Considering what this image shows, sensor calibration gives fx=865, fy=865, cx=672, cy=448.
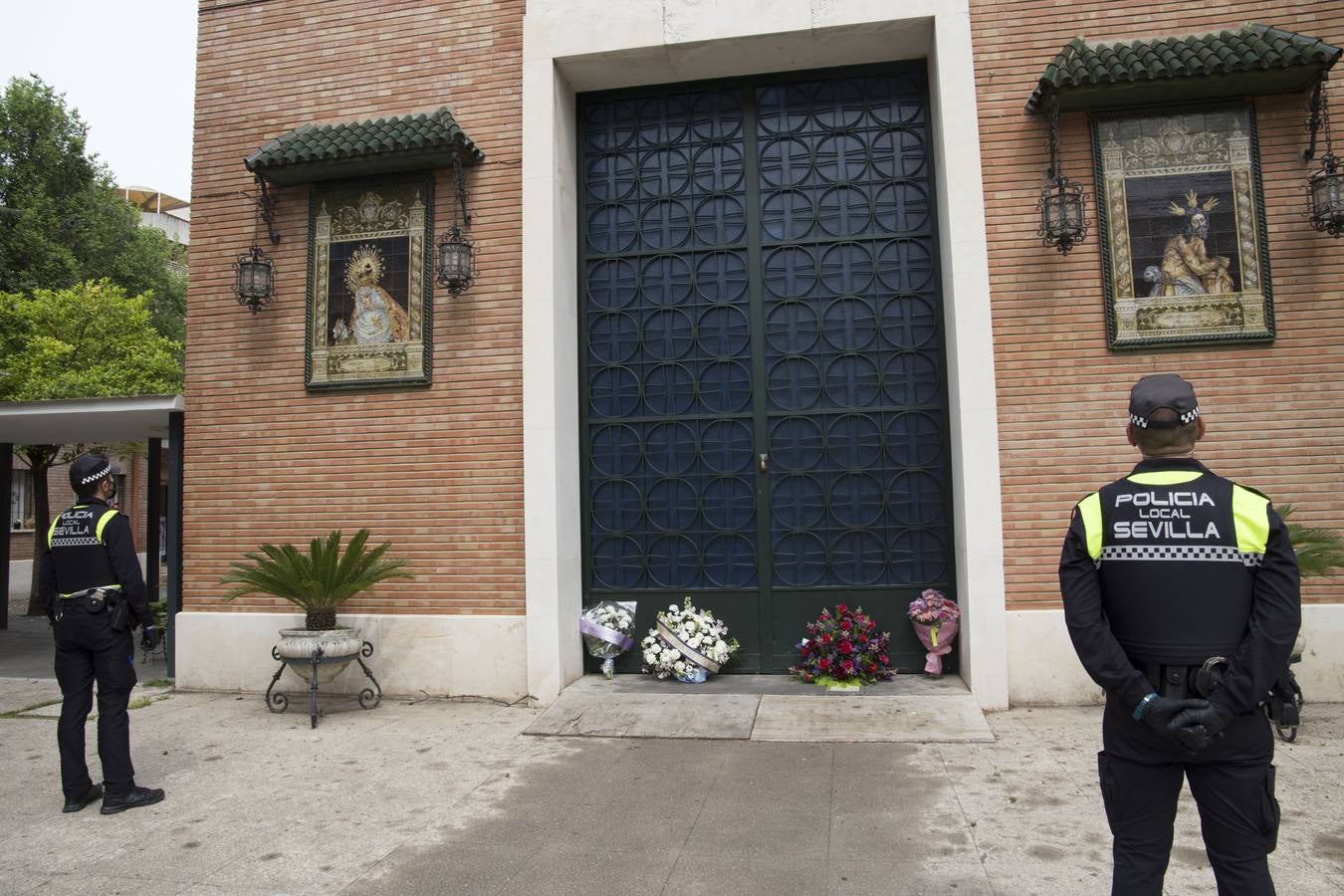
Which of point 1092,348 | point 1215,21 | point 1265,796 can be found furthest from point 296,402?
point 1215,21

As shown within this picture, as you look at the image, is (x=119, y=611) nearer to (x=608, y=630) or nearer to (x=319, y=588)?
(x=319, y=588)

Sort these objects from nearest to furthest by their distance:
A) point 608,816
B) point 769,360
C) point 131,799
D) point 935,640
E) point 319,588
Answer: point 608,816
point 131,799
point 319,588
point 935,640
point 769,360

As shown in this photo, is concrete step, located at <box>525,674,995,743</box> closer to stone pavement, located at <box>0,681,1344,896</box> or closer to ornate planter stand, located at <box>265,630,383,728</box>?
stone pavement, located at <box>0,681,1344,896</box>

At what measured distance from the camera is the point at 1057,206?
22.0 feet

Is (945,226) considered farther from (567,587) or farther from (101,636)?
(101,636)

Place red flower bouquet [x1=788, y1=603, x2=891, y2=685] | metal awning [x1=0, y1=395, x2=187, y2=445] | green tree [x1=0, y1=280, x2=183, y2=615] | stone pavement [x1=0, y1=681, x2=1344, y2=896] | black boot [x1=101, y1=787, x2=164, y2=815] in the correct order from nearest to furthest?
stone pavement [x1=0, y1=681, x2=1344, y2=896] < black boot [x1=101, y1=787, x2=164, y2=815] < red flower bouquet [x1=788, y1=603, x2=891, y2=685] < metal awning [x1=0, y1=395, x2=187, y2=445] < green tree [x1=0, y1=280, x2=183, y2=615]

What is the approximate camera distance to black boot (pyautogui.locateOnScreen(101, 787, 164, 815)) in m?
4.94

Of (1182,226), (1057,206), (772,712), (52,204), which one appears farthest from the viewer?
(52,204)

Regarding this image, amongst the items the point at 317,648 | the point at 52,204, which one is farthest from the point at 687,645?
the point at 52,204

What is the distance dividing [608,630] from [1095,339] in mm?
4713

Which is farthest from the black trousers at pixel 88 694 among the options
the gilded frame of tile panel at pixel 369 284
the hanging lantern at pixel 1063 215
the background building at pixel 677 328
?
the hanging lantern at pixel 1063 215

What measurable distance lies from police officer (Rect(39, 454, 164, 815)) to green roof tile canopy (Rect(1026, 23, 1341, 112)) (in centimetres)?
730

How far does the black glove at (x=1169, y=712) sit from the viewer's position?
8.39ft

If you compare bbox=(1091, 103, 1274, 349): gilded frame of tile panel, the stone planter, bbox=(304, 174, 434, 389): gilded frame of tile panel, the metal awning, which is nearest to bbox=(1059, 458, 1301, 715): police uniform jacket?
bbox=(1091, 103, 1274, 349): gilded frame of tile panel
